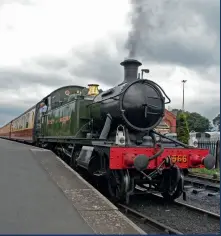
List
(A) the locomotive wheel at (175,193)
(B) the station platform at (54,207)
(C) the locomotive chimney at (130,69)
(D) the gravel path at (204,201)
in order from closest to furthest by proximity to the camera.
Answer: (B) the station platform at (54,207) < (A) the locomotive wheel at (175,193) < (D) the gravel path at (204,201) < (C) the locomotive chimney at (130,69)

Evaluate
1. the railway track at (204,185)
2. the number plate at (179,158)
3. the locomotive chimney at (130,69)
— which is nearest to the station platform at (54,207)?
the number plate at (179,158)

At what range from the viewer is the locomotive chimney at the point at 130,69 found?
8258 mm

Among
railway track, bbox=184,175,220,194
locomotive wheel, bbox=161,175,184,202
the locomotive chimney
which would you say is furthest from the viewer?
railway track, bbox=184,175,220,194

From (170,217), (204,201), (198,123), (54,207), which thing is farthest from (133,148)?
(198,123)

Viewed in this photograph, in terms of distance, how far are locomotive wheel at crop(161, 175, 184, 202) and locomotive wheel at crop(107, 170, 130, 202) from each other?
1.15 metres

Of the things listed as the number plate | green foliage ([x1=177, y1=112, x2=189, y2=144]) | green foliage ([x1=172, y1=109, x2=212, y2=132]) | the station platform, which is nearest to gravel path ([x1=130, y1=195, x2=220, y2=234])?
the number plate

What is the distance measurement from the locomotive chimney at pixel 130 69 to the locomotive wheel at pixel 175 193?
2651 millimetres

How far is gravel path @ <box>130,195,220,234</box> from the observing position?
19.7ft

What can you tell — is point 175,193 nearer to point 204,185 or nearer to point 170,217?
point 170,217

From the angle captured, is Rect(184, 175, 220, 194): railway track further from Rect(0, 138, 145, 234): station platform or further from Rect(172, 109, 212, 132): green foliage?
Rect(172, 109, 212, 132): green foliage

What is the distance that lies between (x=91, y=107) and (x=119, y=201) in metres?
3.11

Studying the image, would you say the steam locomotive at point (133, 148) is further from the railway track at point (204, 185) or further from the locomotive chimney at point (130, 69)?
the railway track at point (204, 185)

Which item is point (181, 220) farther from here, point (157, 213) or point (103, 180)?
point (103, 180)

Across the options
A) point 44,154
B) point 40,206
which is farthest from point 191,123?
point 40,206
